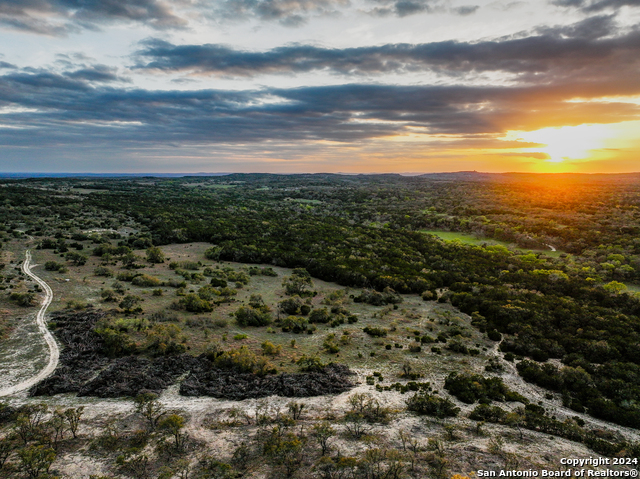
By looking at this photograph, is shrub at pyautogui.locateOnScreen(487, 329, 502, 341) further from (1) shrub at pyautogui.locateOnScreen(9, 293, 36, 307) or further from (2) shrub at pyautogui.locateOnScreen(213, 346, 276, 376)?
(1) shrub at pyautogui.locateOnScreen(9, 293, 36, 307)

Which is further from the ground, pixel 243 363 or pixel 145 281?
pixel 145 281

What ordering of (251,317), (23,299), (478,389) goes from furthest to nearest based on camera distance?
(251,317) → (23,299) → (478,389)

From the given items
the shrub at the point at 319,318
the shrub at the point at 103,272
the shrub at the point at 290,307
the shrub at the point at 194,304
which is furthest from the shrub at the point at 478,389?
the shrub at the point at 103,272

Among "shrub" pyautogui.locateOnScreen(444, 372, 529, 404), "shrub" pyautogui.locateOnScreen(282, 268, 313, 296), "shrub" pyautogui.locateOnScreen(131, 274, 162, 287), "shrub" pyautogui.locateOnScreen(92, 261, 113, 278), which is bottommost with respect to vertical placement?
"shrub" pyautogui.locateOnScreen(444, 372, 529, 404)

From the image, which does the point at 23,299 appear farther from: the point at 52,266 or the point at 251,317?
the point at 251,317

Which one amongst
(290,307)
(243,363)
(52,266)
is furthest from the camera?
(52,266)

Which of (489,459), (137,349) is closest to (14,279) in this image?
(137,349)

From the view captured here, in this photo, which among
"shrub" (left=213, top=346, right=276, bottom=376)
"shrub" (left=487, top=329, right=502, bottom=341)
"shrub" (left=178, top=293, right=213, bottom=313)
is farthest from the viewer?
"shrub" (left=178, top=293, right=213, bottom=313)

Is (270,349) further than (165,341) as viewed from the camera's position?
Yes

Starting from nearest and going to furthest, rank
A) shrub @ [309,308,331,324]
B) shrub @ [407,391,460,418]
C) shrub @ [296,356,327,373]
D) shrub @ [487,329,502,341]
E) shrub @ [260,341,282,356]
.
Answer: shrub @ [407,391,460,418]
shrub @ [296,356,327,373]
shrub @ [260,341,282,356]
shrub @ [487,329,502,341]
shrub @ [309,308,331,324]

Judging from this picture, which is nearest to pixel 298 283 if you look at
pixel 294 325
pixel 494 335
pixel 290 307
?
pixel 290 307

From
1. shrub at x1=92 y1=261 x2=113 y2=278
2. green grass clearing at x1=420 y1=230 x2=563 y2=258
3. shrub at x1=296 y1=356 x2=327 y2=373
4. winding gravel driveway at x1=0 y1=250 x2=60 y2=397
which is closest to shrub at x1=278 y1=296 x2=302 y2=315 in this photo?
shrub at x1=296 y1=356 x2=327 y2=373

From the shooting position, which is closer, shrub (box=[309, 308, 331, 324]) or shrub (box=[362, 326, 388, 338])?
shrub (box=[362, 326, 388, 338])

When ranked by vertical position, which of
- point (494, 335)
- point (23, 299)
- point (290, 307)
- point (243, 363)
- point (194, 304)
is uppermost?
point (23, 299)
